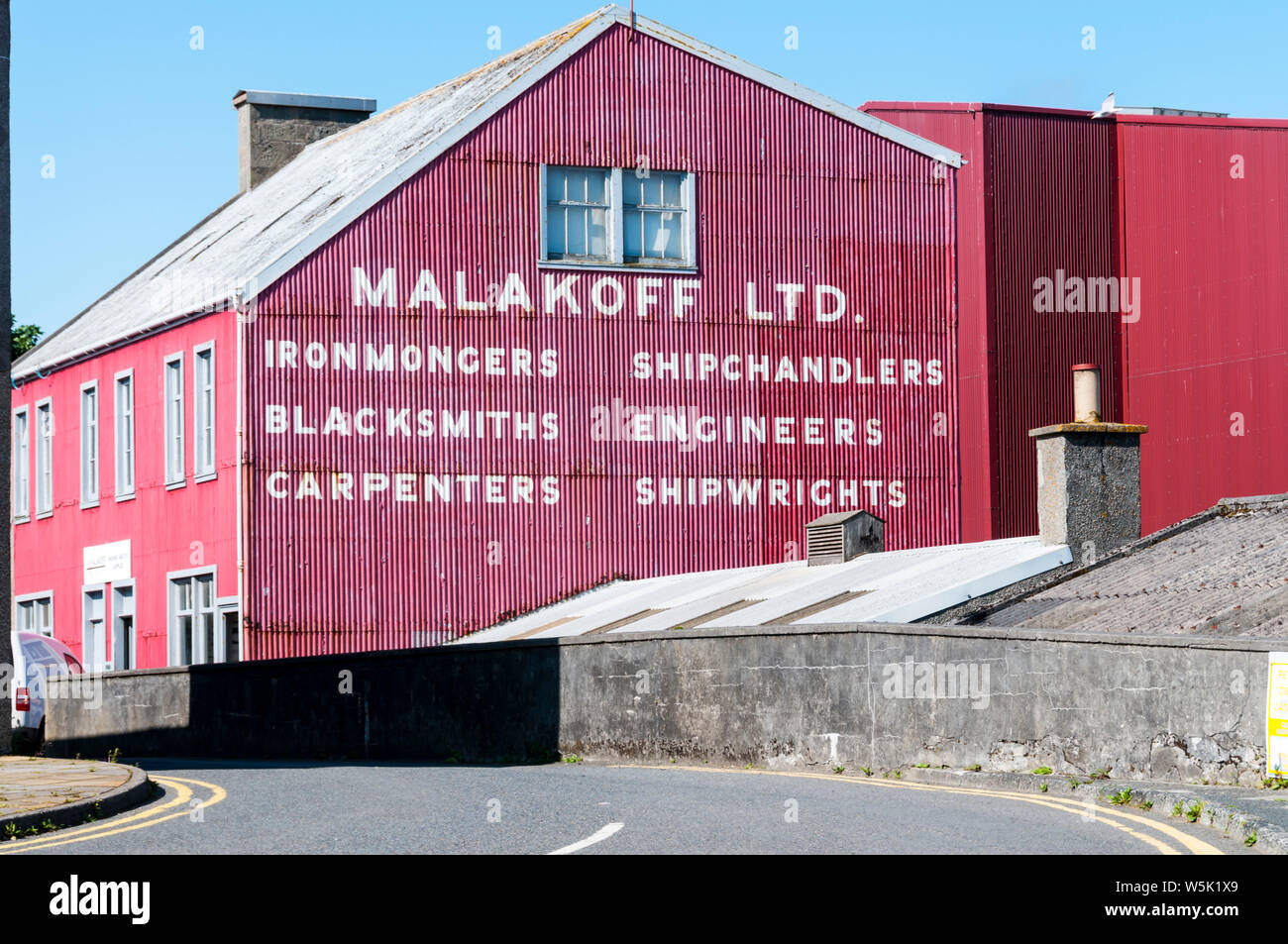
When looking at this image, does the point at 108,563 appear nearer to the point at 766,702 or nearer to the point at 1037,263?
the point at 766,702

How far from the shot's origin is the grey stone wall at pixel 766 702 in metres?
15.7

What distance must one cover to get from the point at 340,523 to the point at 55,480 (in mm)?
10524

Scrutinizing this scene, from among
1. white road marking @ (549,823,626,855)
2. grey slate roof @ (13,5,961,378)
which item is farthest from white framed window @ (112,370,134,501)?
white road marking @ (549,823,626,855)

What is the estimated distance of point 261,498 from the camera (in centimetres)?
3095

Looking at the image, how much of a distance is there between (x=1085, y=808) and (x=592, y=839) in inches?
170

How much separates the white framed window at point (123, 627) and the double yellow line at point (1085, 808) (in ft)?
61.7

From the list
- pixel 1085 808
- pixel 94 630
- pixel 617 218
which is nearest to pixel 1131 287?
pixel 617 218

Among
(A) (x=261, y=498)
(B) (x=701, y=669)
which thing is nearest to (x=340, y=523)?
(A) (x=261, y=498)

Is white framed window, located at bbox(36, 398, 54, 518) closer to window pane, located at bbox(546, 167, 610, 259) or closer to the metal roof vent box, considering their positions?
window pane, located at bbox(546, 167, 610, 259)

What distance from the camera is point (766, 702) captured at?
67.5 feet

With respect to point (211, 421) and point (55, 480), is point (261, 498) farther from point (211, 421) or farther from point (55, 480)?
point (55, 480)

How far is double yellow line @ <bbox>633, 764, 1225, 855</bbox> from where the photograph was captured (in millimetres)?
11711

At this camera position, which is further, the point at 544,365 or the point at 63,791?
the point at 544,365

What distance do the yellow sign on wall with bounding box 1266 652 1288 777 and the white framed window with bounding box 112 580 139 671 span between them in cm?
2565
